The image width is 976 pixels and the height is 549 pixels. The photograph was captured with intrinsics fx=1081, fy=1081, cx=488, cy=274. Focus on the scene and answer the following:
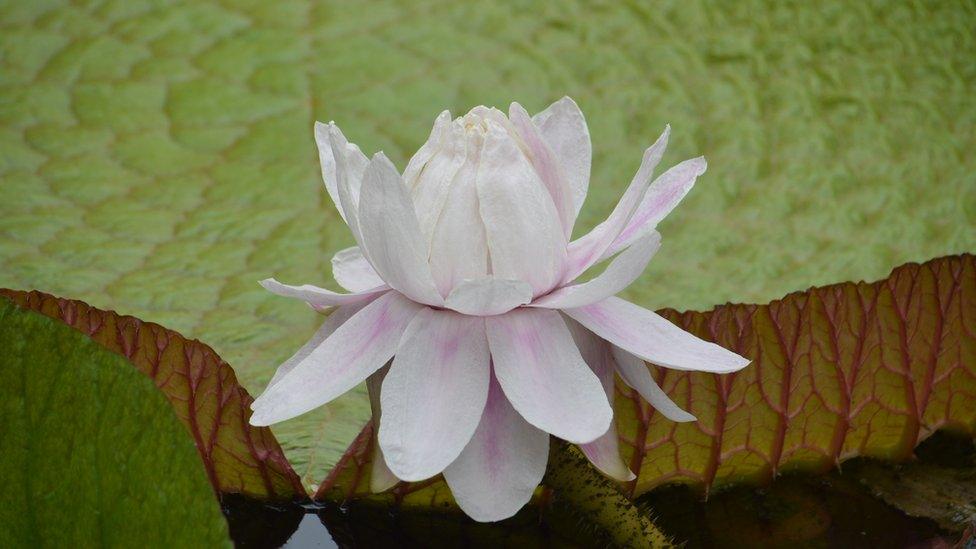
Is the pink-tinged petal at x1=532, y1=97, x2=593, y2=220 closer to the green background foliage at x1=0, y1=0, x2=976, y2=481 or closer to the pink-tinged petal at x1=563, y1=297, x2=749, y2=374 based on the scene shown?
the pink-tinged petal at x1=563, y1=297, x2=749, y2=374

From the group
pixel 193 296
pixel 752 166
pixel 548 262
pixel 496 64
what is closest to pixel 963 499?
pixel 548 262

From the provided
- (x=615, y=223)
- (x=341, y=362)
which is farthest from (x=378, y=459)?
(x=615, y=223)

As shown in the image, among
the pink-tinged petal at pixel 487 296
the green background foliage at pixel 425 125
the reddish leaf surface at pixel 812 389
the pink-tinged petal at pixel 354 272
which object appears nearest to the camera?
the pink-tinged petal at pixel 487 296

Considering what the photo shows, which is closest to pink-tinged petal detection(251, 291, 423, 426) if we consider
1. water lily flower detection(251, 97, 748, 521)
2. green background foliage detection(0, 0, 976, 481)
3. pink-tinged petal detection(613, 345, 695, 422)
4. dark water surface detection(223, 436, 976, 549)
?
water lily flower detection(251, 97, 748, 521)

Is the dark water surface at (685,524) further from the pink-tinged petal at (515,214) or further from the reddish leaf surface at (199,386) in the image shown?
the pink-tinged petal at (515,214)

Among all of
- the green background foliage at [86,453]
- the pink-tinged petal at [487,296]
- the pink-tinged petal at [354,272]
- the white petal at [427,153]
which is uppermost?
Result: the white petal at [427,153]

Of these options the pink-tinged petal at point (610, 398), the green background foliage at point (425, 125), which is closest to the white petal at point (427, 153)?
the pink-tinged petal at point (610, 398)
